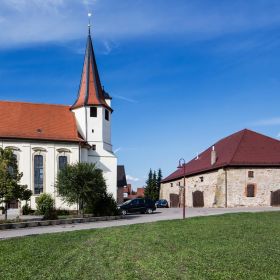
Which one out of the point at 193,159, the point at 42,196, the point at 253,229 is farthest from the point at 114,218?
the point at 193,159

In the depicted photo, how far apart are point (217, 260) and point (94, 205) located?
73.9 feet

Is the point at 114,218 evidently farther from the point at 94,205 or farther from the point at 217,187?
the point at 217,187

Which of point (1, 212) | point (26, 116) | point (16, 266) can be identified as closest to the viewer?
point (16, 266)

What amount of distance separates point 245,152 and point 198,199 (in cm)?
784

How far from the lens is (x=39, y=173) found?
43219 millimetres

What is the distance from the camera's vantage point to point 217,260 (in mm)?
10312

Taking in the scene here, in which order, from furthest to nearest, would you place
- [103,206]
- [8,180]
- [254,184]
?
[254,184] → [103,206] → [8,180]

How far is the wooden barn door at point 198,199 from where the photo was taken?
158 ft

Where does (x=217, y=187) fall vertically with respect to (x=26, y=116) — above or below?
below

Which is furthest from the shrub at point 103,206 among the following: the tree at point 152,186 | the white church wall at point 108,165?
the tree at point 152,186

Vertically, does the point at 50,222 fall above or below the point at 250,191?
below

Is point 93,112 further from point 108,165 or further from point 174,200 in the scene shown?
point 174,200

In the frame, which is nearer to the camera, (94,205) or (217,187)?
(94,205)

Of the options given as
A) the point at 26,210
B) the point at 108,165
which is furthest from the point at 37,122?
the point at 26,210
